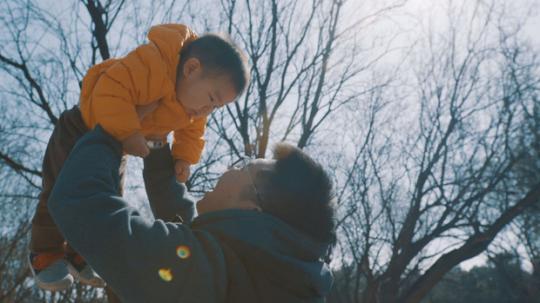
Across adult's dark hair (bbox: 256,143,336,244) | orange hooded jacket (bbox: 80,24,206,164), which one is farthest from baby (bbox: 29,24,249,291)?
adult's dark hair (bbox: 256,143,336,244)

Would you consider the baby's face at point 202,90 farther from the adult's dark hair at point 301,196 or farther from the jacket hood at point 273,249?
the jacket hood at point 273,249

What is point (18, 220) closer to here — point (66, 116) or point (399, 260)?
point (399, 260)

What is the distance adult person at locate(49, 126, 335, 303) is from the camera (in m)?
1.00

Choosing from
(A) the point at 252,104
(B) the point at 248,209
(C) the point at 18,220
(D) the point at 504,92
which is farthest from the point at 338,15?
(C) the point at 18,220

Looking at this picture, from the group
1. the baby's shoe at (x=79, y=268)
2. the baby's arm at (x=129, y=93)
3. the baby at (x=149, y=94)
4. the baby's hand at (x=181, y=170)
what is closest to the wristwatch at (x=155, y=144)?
the baby at (x=149, y=94)

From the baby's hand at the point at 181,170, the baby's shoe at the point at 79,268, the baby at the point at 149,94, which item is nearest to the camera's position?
the baby at the point at 149,94

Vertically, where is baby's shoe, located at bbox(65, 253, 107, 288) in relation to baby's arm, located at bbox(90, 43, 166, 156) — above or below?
below

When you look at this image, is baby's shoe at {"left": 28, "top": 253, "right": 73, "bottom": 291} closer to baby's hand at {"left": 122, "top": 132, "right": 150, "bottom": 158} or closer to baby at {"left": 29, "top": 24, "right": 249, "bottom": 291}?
baby at {"left": 29, "top": 24, "right": 249, "bottom": 291}

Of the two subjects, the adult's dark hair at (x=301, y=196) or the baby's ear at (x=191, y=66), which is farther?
the baby's ear at (x=191, y=66)

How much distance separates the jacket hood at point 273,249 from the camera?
1.09m

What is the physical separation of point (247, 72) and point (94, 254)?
1115 mm

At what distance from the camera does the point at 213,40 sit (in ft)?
6.15

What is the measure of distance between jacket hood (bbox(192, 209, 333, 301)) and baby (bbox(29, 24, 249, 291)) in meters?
0.59

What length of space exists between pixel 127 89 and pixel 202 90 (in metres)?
0.31
